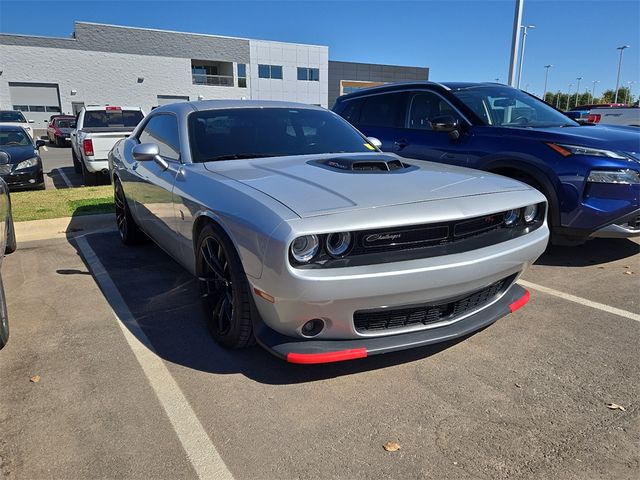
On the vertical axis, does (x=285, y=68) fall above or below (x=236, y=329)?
above

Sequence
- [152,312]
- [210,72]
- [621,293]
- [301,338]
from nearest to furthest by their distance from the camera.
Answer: [301,338] → [152,312] → [621,293] → [210,72]

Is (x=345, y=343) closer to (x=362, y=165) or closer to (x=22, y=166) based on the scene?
(x=362, y=165)

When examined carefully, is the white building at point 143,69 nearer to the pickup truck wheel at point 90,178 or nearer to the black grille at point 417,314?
the pickup truck wheel at point 90,178

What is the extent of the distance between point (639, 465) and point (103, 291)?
3.90 metres

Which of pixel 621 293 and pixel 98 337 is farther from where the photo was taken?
pixel 621 293

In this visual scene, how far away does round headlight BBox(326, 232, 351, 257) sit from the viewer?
246 cm

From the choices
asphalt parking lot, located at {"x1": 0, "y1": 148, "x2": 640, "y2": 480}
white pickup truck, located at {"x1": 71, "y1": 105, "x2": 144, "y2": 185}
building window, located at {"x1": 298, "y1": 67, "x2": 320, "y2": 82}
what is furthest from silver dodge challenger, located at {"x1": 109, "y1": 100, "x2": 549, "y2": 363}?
building window, located at {"x1": 298, "y1": 67, "x2": 320, "y2": 82}

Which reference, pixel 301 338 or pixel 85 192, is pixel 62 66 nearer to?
pixel 85 192

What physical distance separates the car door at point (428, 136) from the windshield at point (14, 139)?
8501 mm

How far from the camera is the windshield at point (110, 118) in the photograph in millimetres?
11410

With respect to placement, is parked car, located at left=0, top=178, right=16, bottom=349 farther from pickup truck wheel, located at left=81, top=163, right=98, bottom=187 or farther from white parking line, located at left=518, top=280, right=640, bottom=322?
pickup truck wheel, located at left=81, top=163, right=98, bottom=187

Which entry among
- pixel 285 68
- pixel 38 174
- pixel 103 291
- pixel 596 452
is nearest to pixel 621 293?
pixel 596 452

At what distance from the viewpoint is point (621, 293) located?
13.6 feet

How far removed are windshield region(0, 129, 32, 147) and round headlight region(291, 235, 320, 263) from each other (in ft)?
33.8
